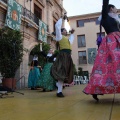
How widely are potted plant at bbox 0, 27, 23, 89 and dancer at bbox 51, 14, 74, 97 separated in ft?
12.0

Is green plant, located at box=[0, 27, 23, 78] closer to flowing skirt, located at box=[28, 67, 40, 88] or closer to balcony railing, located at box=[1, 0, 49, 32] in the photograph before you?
flowing skirt, located at box=[28, 67, 40, 88]

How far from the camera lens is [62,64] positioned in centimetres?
409

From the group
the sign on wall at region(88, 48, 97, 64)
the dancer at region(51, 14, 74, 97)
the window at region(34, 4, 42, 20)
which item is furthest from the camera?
the sign on wall at region(88, 48, 97, 64)

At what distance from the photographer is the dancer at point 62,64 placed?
3992 mm

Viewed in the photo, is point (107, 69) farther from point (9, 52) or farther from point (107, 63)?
point (9, 52)

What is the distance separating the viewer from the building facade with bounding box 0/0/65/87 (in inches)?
426

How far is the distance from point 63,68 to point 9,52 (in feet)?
13.6

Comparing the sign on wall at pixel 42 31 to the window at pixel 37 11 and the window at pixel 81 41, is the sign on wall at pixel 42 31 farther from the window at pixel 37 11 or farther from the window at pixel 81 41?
the window at pixel 81 41

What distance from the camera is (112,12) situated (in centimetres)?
305

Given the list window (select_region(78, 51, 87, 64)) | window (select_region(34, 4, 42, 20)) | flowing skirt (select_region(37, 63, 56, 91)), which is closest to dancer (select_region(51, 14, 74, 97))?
flowing skirt (select_region(37, 63, 56, 91))

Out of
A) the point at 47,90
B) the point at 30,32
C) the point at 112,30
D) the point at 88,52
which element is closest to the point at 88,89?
the point at 112,30

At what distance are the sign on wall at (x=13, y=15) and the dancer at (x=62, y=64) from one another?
582 cm

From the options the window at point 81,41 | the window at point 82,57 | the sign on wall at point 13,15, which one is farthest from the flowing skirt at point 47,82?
the window at point 81,41

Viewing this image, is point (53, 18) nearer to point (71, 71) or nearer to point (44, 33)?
point (44, 33)
